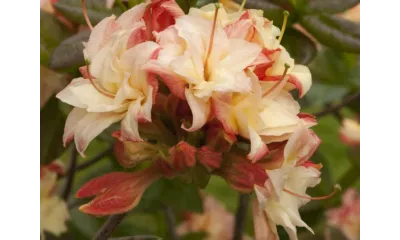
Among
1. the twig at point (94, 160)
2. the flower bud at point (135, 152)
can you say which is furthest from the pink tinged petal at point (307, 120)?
the twig at point (94, 160)

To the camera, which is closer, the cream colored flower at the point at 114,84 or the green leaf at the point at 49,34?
the cream colored flower at the point at 114,84

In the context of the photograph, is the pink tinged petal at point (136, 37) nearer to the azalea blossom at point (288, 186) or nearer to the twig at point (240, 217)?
the azalea blossom at point (288, 186)

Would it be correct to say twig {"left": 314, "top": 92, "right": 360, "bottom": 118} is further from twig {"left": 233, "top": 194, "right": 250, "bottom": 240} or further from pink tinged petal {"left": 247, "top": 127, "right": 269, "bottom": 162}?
pink tinged petal {"left": 247, "top": 127, "right": 269, "bottom": 162}

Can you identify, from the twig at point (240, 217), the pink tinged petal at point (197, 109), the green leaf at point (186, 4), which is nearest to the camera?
the pink tinged petal at point (197, 109)
